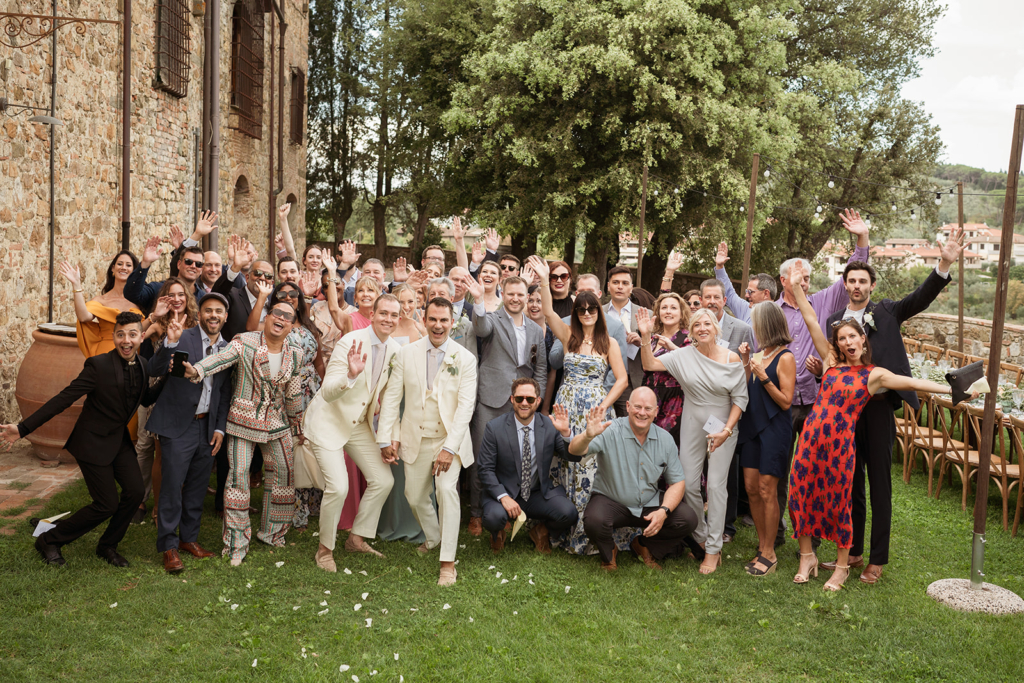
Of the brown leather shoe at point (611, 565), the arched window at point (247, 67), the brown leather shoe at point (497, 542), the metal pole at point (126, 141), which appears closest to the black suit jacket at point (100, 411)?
the brown leather shoe at point (497, 542)

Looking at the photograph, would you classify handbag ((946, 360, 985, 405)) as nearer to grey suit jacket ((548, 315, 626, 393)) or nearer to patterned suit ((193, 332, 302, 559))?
grey suit jacket ((548, 315, 626, 393))

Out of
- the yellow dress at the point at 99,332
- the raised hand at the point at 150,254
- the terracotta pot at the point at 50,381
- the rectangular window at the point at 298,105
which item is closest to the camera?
the yellow dress at the point at 99,332

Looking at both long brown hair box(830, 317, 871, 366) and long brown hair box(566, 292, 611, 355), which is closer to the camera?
long brown hair box(830, 317, 871, 366)

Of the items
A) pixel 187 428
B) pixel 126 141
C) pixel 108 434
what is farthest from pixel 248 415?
pixel 126 141

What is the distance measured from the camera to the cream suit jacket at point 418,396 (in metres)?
5.39

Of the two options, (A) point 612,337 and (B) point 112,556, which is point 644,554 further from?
(B) point 112,556

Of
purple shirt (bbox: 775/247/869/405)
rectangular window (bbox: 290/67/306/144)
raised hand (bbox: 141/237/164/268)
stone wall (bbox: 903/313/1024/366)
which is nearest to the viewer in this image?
purple shirt (bbox: 775/247/869/405)

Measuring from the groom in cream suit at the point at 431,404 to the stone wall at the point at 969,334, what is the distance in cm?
1086

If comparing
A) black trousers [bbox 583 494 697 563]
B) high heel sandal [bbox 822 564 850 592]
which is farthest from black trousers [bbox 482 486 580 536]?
high heel sandal [bbox 822 564 850 592]

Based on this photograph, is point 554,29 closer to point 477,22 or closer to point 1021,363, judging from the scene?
point 477,22

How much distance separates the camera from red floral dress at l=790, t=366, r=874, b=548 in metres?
5.07

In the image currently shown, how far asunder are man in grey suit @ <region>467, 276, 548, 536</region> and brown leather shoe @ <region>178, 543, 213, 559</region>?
1919 mm

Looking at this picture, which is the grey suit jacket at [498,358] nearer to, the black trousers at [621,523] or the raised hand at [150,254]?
the black trousers at [621,523]

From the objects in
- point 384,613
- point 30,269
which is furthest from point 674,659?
Answer: point 30,269
